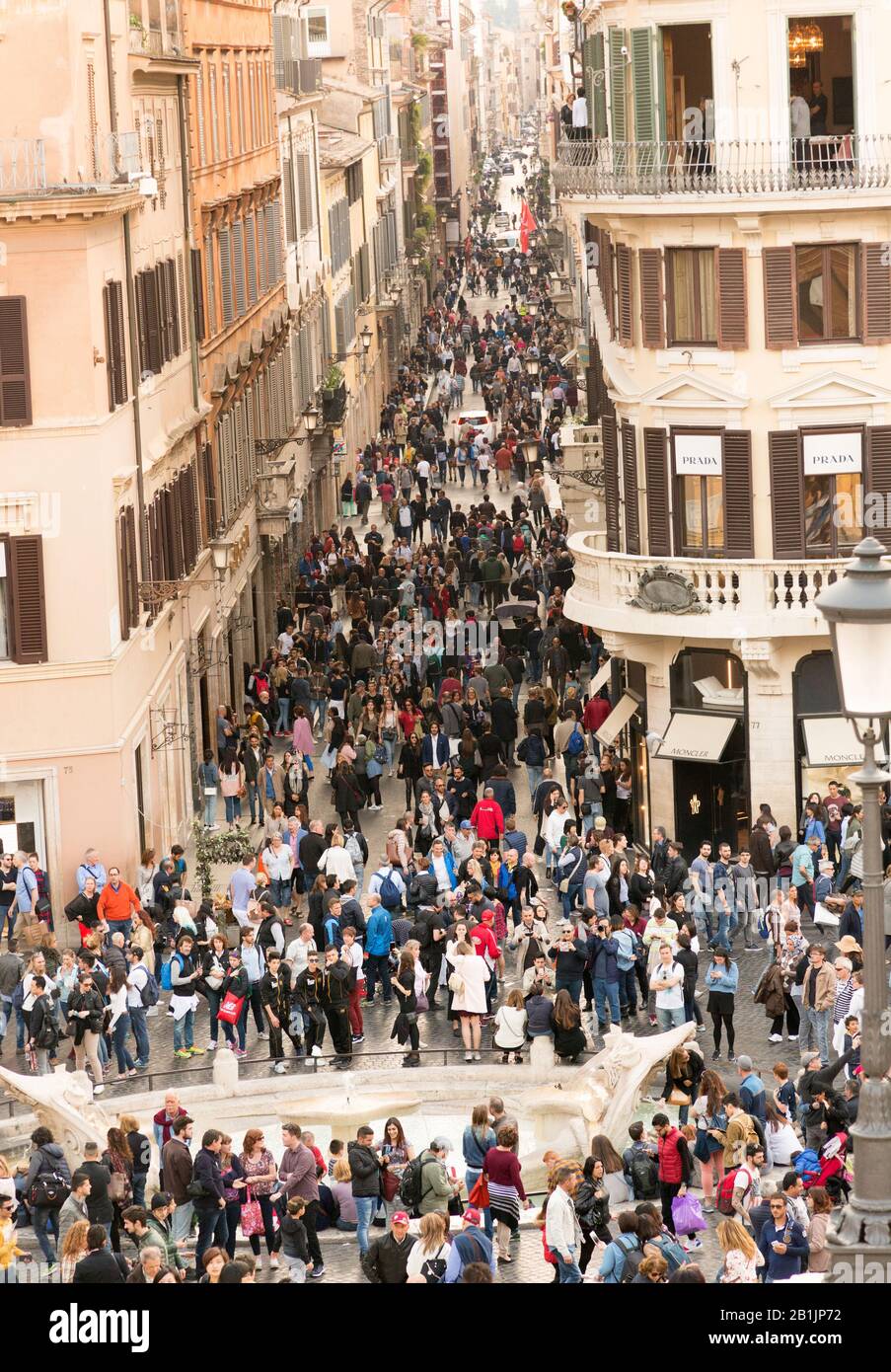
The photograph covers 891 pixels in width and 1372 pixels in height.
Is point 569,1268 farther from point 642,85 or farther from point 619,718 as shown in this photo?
point 642,85

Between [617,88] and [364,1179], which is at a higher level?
[617,88]

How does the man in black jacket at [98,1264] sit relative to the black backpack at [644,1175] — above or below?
above

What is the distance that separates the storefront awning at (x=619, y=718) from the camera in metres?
37.5

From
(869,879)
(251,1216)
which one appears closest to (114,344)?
(251,1216)

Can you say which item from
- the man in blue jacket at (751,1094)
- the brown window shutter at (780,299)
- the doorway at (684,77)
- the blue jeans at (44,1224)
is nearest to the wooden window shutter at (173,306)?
the doorway at (684,77)

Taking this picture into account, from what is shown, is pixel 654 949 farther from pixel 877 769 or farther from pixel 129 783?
pixel 877 769

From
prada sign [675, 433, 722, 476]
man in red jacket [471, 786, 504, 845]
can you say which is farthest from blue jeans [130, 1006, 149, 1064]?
prada sign [675, 433, 722, 476]

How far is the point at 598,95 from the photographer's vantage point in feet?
126

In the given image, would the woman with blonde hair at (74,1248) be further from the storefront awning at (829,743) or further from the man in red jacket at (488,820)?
the storefront awning at (829,743)

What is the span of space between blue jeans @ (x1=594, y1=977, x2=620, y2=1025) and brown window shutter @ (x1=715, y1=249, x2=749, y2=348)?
35.9 ft

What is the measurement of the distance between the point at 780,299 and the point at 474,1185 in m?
16.5

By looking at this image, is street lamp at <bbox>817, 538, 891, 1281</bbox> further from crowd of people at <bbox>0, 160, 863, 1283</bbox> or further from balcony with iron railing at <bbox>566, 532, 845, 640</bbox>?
balcony with iron railing at <bbox>566, 532, 845, 640</bbox>

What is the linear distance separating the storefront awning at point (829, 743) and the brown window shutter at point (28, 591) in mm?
10253

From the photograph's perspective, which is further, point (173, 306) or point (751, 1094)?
point (173, 306)
